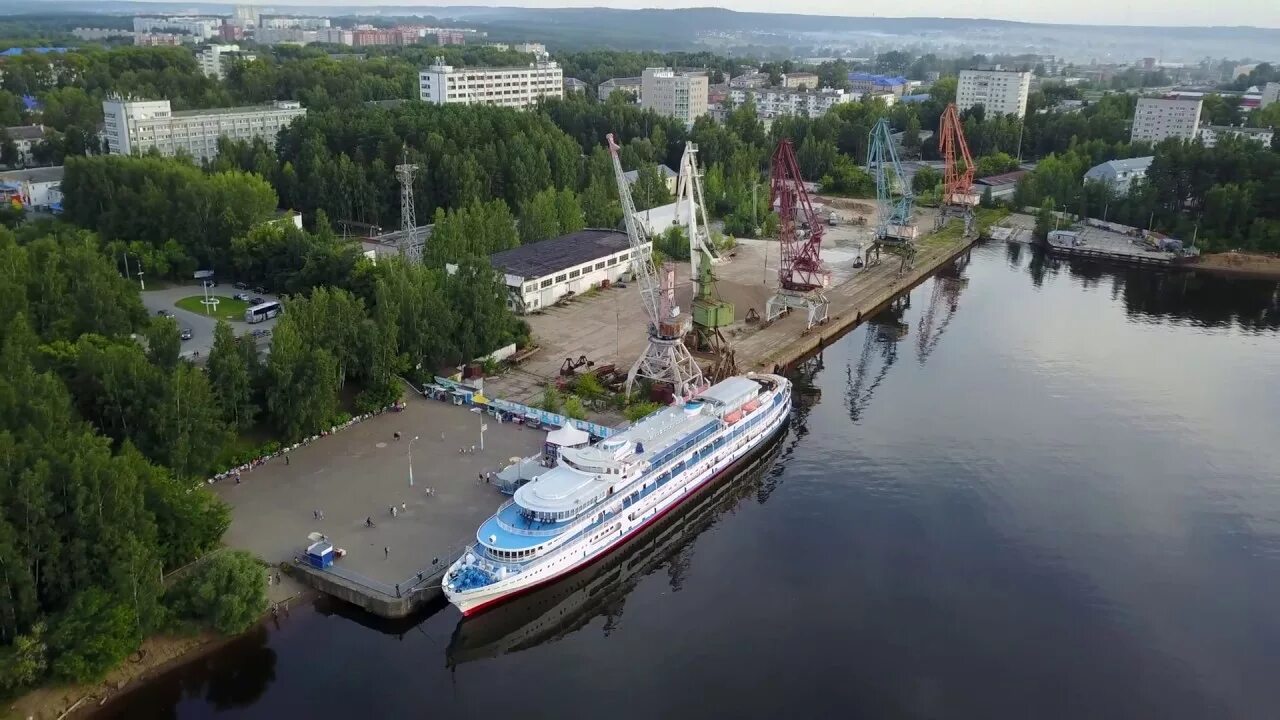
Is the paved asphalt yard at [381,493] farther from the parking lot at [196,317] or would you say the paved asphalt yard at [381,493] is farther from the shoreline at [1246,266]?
the shoreline at [1246,266]

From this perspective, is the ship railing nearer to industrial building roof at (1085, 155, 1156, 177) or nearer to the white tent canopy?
the white tent canopy

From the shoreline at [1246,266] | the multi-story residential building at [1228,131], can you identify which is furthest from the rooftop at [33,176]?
the multi-story residential building at [1228,131]

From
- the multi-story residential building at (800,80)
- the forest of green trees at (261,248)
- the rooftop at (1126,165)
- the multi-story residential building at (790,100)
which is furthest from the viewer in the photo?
the multi-story residential building at (800,80)

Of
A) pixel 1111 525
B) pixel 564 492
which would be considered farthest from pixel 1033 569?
pixel 564 492

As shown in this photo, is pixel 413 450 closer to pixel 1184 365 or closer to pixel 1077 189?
pixel 1184 365

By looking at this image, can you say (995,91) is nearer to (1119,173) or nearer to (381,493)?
(1119,173)
